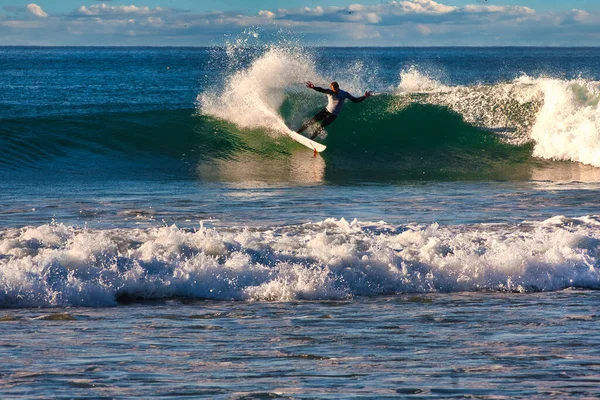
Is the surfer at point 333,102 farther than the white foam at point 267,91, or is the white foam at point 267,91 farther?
the white foam at point 267,91

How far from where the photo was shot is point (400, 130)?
74.0 feet

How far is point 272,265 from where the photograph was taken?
29.0 ft

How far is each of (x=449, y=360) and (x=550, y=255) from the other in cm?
354

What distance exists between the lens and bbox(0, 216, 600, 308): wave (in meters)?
8.20

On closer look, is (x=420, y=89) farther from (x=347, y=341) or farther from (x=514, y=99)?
(x=347, y=341)

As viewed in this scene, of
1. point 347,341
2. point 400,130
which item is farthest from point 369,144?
point 347,341

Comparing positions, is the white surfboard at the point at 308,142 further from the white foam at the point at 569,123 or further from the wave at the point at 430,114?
the white foam at the point at 569,123

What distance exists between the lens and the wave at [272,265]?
8203 millimetres

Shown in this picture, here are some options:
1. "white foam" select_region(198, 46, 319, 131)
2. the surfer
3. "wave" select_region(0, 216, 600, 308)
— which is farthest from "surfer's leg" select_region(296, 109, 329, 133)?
"wave" select_region(0, 216, 600, 308)

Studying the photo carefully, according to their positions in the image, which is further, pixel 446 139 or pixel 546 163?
pixel 446 139

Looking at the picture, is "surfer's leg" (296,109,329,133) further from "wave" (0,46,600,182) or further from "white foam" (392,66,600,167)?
"white foam" (392,66,600,167)

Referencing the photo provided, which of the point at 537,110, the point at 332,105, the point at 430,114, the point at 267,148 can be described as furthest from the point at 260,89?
the point at 537,110

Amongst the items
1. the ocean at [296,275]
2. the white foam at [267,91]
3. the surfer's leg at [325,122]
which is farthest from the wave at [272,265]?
the white foam at [267,91]

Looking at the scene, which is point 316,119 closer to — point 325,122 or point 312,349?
point 325,122
